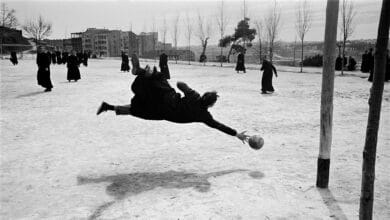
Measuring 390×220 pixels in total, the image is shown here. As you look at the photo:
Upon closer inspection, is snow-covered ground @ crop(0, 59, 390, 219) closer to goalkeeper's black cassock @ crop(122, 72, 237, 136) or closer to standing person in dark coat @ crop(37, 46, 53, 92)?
goalkeeper's black cassock @ crop(122, 72, 237, 136)

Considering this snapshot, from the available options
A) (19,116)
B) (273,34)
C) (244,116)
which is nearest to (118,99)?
(19,116)

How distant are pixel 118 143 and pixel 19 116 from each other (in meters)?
3.79

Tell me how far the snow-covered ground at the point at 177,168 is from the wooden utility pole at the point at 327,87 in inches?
10.3

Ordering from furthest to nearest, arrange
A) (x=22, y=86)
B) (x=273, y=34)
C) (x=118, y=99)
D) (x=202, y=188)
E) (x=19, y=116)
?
(x=273, y=34)
(x=22, y=86)
(x=118, y=99)
(x=19, y=116)
(x=202, y=188)

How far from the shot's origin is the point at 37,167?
193 inches

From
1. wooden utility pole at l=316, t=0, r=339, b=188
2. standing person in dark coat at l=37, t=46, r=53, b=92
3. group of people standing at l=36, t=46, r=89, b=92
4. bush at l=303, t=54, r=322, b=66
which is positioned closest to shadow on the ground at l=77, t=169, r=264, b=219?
wooden utility pole at l=316, t=0, r=339, b=188

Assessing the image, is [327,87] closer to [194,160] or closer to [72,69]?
[194,160]

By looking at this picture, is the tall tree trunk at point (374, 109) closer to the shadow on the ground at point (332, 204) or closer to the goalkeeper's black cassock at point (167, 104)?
the shadow on the ground at point (332, 204)

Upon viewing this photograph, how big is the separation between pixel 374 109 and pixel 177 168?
288 cm

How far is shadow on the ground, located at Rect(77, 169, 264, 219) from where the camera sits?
13.6 ft

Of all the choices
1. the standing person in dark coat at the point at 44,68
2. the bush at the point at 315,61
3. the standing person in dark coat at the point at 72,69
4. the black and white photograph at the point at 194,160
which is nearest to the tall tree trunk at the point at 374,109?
the black and white photograph at the point at 194,160

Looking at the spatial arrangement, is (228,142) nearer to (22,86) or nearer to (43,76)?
(43,76)

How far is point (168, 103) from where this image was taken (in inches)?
177

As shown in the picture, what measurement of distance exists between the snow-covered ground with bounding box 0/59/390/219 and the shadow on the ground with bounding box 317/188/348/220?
0.01 metres
